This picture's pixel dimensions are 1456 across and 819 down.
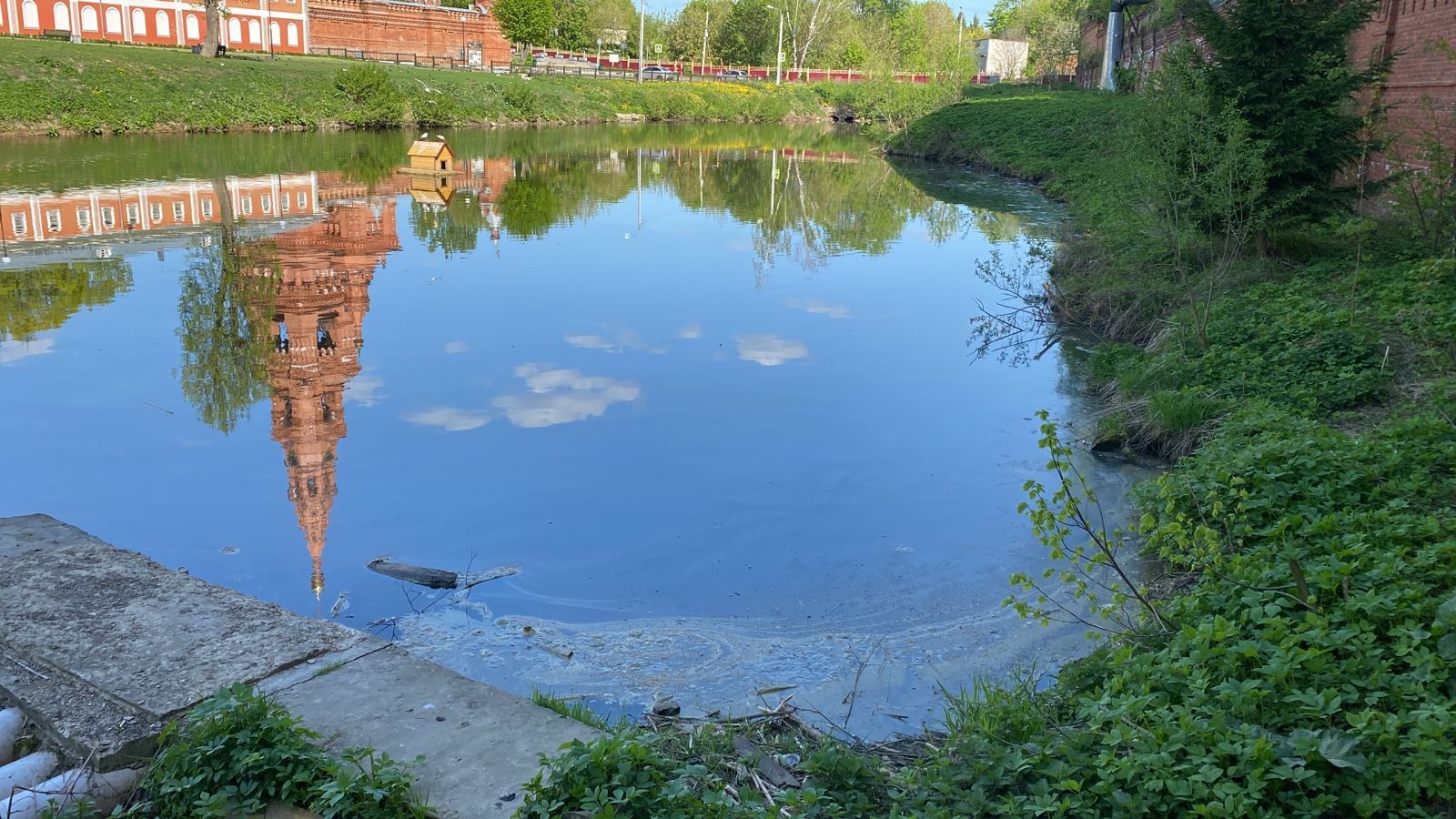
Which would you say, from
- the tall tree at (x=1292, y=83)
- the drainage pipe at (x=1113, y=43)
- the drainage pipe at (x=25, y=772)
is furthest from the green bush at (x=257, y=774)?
the drainage pipe at (x=1113, y=43)

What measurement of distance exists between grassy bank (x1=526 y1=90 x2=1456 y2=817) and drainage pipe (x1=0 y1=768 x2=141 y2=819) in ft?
5.27

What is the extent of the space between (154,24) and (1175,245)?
5625 cm

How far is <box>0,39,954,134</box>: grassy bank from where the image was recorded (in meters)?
38.2

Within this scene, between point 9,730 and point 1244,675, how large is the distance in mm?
4856

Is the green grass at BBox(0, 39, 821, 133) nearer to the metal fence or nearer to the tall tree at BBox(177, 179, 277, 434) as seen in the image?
the metal fence

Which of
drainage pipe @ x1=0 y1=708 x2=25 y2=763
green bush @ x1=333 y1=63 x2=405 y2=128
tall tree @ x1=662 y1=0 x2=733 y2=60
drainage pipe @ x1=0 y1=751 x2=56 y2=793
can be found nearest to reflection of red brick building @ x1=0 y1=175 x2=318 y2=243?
drainage pipe @ x1=0 y1=708 x2=25 y2=763

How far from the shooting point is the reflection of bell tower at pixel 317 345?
837 cm

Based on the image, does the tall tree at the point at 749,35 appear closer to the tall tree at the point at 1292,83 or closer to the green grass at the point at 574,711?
the tall tree at the point at 1292,83

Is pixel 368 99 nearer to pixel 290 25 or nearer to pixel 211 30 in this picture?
pixel 211 30

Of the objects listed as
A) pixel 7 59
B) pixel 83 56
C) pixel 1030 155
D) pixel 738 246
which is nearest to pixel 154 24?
pixel 83 56

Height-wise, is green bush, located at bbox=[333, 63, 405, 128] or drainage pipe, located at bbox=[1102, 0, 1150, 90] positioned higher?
drainage pipe, located at bbox=[1102, 0, 1150, 90]

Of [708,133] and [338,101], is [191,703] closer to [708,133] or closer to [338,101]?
[338,101]

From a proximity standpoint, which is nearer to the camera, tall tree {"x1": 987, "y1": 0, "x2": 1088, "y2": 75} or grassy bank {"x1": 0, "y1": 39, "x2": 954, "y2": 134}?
grassy bank {"x1": 0, "y1": 39, "x2": 954, "y2": 134}

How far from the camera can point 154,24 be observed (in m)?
54.7
